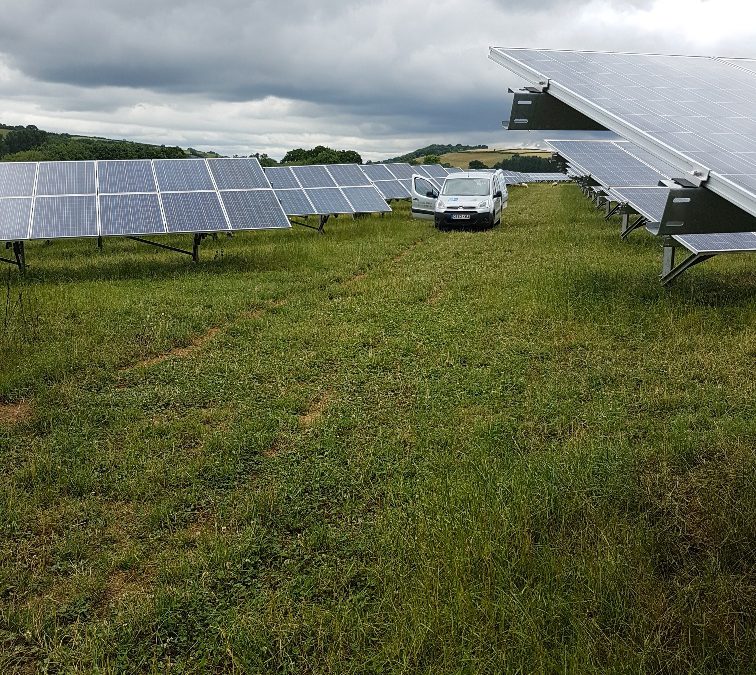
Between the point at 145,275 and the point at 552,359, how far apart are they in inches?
368

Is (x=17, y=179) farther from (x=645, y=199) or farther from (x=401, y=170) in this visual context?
(x=401, y=170)

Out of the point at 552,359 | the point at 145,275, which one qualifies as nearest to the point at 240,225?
the point at 145,275

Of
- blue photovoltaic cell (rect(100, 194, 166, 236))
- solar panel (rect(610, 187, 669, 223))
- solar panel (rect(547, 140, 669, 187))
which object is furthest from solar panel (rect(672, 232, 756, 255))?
blue photovoltaic cell (rect(100, 194, 166, 236))

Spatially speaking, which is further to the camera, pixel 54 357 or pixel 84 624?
pixel 54 357

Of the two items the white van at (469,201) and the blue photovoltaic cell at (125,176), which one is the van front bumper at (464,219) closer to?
the white van at (469,201)

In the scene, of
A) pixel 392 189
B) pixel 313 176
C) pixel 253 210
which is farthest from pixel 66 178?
pixel 392 189

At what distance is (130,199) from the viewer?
14.8m

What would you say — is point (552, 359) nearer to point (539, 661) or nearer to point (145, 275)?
point (539, 661)

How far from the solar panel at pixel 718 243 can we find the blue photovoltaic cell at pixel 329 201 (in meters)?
12.7

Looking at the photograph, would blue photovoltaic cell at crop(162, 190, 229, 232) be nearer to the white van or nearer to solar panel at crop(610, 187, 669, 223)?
solar panel at crop(610, 187, 669, 223)

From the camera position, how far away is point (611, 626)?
348 cm

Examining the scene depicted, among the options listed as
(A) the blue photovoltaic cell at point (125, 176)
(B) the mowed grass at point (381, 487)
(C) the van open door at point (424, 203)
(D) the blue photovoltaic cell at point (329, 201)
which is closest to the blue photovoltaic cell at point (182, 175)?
(A) the blue photovoltaic cell at point (125, 176)

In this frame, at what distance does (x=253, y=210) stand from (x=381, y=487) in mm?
11225

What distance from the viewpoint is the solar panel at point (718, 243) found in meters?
10.5
